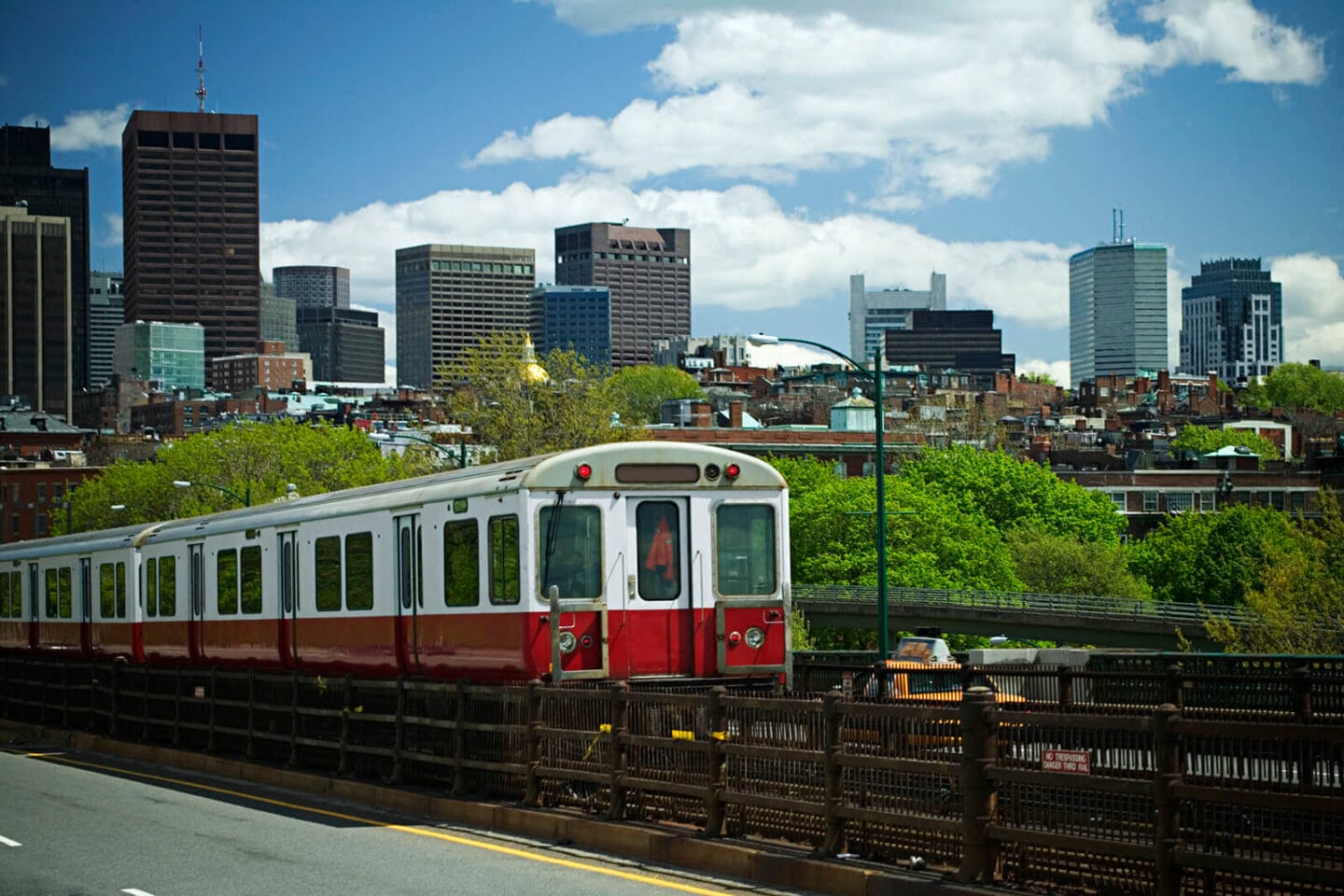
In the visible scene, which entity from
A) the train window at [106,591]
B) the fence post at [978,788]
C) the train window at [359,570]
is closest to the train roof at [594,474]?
the train window at [359,570]

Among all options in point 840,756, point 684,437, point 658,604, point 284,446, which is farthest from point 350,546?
point 684,437

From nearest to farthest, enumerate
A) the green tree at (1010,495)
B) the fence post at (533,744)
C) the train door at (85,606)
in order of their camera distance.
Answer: the fence post at (533,744)
the train door at (85,606)
the green tree at (1010,495)

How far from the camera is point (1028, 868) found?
41.1 feet

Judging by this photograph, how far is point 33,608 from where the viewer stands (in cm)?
4016

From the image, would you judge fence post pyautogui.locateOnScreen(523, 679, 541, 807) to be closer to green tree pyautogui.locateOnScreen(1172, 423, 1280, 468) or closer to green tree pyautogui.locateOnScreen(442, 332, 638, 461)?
green tree pyautogui.locateOnScreen(442, 332, 638, 461)

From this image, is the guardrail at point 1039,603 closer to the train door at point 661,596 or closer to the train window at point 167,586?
the train window at point 167,586

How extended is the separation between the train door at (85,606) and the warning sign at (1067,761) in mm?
26696

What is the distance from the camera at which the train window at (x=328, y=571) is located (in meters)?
24.6

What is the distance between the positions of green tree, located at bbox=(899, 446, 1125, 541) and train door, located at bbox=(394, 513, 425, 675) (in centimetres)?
8283

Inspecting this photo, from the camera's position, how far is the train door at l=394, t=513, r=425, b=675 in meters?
22.2

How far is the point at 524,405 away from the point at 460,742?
157ft

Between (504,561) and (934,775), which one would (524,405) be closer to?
(504,561)

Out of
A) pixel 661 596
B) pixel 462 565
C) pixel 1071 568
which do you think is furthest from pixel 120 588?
pixel 1071 568

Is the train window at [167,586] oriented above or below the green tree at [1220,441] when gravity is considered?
below
